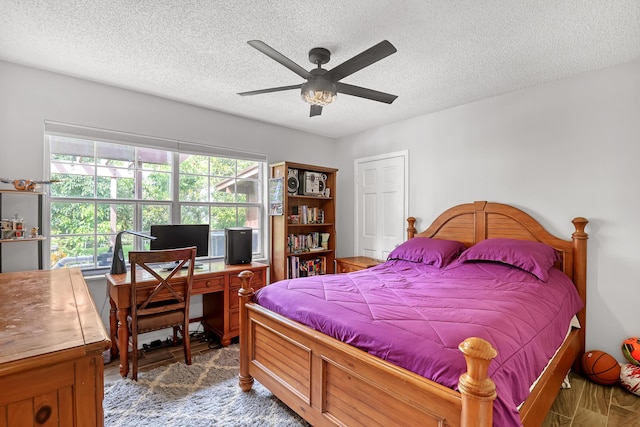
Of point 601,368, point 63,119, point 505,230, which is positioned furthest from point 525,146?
point 63,119

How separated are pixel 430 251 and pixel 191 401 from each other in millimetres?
2378

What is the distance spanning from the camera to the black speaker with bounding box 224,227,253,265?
135 inches

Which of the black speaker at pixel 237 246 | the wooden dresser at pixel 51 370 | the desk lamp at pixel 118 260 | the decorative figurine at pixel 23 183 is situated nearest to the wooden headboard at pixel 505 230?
the black speaker at pixel 237 246

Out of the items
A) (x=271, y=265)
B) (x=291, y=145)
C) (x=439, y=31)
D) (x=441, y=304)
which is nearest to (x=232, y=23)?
(x=439, y=31)

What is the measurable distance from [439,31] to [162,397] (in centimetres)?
312

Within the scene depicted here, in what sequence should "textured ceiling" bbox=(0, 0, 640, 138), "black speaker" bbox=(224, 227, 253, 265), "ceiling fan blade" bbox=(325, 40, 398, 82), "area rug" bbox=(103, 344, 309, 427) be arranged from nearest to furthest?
1. "ceiling fan blade" bbox=(325, 40, 398, 82)
2. "textured ceiling" bbox=(0, 0, 640, 138)
3. "area rug" bbox=(103, 344, 309, 427)
4. "black speaker" bbox=(224, 227, 253, 265)

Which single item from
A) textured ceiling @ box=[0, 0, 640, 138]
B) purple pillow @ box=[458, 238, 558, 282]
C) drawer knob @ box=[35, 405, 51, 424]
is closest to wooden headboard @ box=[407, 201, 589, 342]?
purple pillow @ box=[458, 238, 558, 282]

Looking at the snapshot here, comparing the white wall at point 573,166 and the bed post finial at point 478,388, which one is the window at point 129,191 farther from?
the bed post finial at point 478,388

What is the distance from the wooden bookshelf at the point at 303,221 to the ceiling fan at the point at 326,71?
181 centimetres

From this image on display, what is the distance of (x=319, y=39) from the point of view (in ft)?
7.06

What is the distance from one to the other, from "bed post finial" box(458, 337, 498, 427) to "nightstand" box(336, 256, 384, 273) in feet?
8.81

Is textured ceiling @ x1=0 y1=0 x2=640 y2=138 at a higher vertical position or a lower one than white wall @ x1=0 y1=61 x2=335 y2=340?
higher

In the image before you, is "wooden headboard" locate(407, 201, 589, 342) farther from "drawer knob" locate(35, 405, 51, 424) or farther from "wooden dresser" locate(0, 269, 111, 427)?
"drawer knob" locate(35, 405, 51, 424)

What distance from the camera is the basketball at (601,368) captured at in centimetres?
237
